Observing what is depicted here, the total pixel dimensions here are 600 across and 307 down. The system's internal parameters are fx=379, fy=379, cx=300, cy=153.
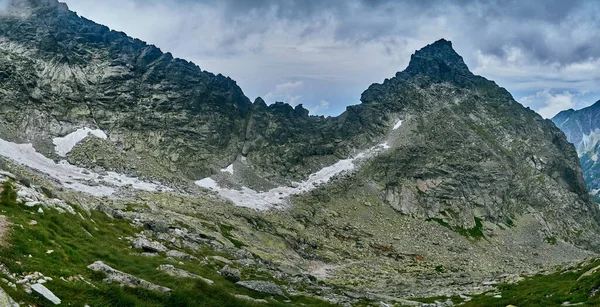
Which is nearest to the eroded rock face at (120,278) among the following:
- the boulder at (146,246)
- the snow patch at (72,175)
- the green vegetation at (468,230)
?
the boulder at (146,246)

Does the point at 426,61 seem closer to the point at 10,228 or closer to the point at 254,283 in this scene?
the point at 254,283

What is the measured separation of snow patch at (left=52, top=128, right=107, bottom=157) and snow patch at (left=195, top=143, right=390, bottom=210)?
3449cm

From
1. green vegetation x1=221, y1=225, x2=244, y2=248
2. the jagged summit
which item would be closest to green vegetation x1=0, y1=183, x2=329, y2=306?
green vegetation x1=221, y1=225, x2=244, y2=248

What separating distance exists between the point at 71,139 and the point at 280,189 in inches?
2433

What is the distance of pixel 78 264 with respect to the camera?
18.5m

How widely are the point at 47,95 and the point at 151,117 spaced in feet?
102

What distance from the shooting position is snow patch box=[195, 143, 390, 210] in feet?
338

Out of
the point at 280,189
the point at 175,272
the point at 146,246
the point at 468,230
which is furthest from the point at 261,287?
the point at 468,230

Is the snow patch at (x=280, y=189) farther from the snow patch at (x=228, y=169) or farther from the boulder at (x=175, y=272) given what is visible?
the boulder at (x=175, y=272)

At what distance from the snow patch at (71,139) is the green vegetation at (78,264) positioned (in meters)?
84.6

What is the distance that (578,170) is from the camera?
528 ft

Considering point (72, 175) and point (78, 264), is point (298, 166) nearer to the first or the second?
point (72, 175)

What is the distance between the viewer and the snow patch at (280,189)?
102894mm

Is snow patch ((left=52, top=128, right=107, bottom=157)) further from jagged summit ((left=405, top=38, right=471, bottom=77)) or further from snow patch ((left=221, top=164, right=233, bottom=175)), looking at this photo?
jagged summit ((left=405, top=38, right=471, bottom=77))
